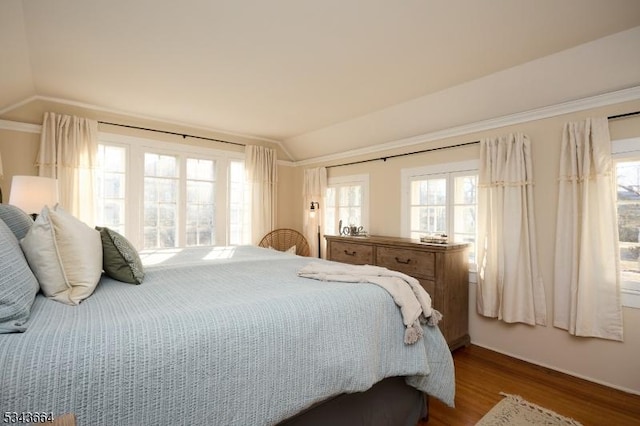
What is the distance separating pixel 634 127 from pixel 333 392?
2887 millimetres

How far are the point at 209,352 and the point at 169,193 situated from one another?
3.69 m

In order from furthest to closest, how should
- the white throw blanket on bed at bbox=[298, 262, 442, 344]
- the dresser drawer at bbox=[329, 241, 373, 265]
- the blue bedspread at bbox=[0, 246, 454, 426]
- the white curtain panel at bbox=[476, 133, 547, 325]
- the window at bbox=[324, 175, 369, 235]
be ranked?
the window at bbox=[324, 175, 369, 235] → the dresser drawer at bbox=[329, 241, 373, 265] → the white curtain panel at bbox=[476, 133, 547, 325] → the white throw blanket on bed at bbox=[298, 262, 442, 344] → the blue bedspread at bbox=[0, 246, 454, 426]

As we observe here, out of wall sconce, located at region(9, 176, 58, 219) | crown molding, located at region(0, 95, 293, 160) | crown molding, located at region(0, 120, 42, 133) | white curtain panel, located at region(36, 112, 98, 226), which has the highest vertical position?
crown molding, located at region(0, 95, 293, 160)

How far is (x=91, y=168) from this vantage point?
3594 millimetres

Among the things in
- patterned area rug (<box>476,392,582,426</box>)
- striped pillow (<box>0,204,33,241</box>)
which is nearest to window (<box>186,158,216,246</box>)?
striped pillow (<box>0,204,33,241</box>)

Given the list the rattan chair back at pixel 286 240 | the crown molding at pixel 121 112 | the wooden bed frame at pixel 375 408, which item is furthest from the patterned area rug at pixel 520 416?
the crown molding at pixel 121 112

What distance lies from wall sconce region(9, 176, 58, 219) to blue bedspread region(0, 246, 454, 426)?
5.07 feet

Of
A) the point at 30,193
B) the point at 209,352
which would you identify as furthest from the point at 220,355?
the point at 30,193

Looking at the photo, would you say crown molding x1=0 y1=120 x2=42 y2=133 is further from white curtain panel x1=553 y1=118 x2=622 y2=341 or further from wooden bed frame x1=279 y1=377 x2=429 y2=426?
white curtain panel x1=553 y1=118 x2=622 y2=341

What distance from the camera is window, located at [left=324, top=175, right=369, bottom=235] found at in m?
4.42

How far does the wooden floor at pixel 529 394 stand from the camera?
2.03 m

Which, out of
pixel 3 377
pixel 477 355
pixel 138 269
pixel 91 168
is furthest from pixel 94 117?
pixel 477 355

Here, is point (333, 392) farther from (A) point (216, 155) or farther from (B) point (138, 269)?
(A) point (216, 155)

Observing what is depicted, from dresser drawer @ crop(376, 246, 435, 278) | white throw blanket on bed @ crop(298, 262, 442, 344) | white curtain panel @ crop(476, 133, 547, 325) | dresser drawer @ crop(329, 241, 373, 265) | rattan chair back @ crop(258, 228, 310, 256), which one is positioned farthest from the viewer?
rattan chair back @ crop(258, 228, 310, 256)
